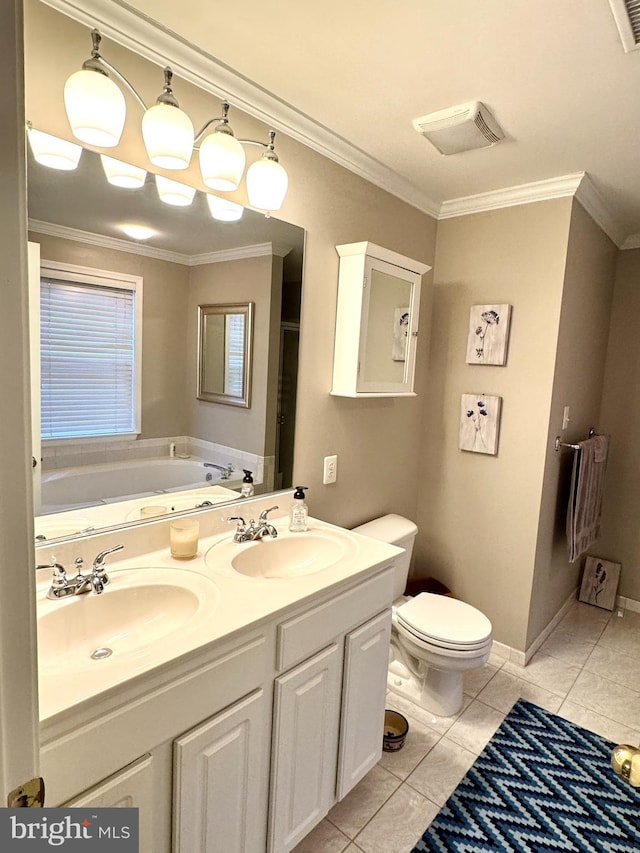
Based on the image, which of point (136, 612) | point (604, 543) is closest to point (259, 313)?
point (136, 612)

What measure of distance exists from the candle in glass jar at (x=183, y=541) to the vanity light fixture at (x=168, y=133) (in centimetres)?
106

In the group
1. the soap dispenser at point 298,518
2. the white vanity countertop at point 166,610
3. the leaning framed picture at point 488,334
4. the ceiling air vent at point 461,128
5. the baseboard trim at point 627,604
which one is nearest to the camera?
the white vanity countertop at point 166,610

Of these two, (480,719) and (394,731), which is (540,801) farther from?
(394,731)

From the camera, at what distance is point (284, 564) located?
1.71m

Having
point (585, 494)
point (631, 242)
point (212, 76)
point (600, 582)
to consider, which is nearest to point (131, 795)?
point (212, 76)

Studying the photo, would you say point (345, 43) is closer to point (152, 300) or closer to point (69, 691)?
point (152, 300)

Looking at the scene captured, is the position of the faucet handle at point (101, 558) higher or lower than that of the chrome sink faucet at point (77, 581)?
higher

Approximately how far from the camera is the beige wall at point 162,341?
1470 millimetres

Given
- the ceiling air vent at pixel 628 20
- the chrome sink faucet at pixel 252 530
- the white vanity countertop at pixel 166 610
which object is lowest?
the white vanity countertop at pixel 166 610

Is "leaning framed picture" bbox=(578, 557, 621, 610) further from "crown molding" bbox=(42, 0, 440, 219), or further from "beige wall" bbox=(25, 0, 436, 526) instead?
"crown molding" bbox=(42, 0, 440, 219)

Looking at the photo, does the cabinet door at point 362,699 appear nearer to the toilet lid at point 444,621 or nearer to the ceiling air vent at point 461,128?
the toilet lid at point 444,621

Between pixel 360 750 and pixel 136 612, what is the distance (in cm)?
91

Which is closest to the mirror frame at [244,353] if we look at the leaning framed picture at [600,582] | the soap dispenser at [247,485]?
the soap dispenser at [247,485]

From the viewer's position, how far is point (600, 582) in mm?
3123
